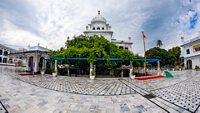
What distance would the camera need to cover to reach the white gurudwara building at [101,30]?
28281 millimetres

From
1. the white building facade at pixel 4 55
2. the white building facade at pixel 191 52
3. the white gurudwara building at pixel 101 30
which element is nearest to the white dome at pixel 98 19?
the white gurudwara building at pixel 101 30

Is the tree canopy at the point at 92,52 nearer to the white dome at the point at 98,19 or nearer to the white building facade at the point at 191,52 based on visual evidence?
the white dome at the point at 98,19

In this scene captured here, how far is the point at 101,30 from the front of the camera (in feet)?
92.4

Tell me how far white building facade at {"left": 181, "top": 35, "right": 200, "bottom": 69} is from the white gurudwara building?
14.3 metres

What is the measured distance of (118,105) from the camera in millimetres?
5574

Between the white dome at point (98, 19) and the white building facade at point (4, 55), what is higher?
the white dome at point (98, 19)

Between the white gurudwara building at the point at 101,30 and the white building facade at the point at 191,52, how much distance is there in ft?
46.8

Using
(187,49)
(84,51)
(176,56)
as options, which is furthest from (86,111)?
(176,56)

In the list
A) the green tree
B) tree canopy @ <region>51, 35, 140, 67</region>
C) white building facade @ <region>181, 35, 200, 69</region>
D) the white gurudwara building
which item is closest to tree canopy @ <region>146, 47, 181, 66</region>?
the green tree

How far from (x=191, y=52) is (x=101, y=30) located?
21778 mm

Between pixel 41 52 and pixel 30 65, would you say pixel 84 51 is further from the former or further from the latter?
pixel 30 65

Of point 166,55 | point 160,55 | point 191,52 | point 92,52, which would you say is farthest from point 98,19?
point 191,52

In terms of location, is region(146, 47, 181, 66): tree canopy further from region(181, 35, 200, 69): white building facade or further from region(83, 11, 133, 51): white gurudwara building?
region(83, 11, 133, 51): white gurudwara building

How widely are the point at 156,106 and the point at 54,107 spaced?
385 cm
